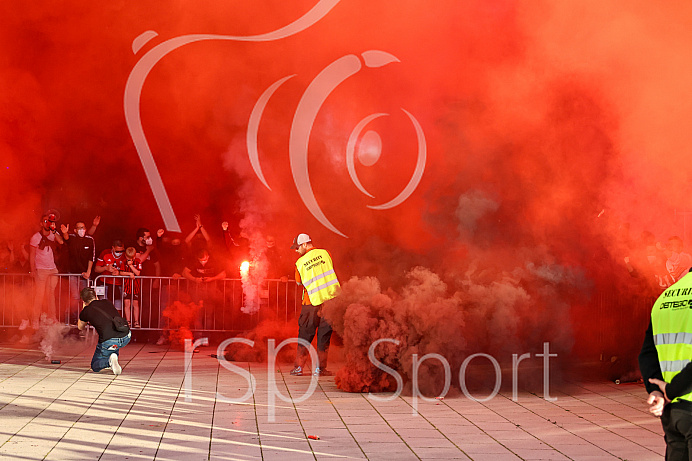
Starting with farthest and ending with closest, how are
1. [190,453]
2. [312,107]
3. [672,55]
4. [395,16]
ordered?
1. [312,107]
2. [395,16]
3. [672,55]
4. [190,453]

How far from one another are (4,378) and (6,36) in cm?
631

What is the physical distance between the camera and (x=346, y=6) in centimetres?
1162

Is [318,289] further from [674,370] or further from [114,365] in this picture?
[674,370]

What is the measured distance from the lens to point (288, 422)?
20.7ft

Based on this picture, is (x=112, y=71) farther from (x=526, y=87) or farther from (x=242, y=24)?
(x=526, y=87)

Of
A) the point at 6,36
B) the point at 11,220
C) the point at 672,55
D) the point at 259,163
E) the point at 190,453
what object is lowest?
the point at 190,453

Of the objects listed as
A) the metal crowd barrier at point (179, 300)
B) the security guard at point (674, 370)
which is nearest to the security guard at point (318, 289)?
the metal crowd barrier at point (179, 300)

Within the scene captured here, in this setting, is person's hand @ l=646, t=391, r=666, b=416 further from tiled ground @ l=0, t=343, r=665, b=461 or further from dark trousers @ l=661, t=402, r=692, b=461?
tiled ground @ l=0, t=343, r=665, b=461

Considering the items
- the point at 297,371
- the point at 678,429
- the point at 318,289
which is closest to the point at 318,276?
the point at 318,289

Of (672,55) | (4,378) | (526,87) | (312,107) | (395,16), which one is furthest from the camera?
(312,107)

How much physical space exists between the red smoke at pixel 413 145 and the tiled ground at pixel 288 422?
0.85 meters

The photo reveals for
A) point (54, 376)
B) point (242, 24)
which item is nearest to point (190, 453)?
point (54, 376)

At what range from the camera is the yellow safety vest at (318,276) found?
870cm

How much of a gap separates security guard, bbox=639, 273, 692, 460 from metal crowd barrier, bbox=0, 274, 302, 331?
25.6 ft
